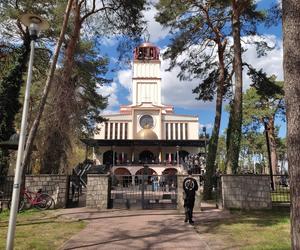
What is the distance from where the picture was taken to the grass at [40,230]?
279 inches

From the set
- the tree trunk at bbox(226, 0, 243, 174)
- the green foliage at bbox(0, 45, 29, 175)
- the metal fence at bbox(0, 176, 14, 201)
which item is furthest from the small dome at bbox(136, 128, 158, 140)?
the metal fence at bbox(0, 176, 14, 201)

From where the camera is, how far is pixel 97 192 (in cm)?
1317

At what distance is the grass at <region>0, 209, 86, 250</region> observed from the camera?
23.2ft

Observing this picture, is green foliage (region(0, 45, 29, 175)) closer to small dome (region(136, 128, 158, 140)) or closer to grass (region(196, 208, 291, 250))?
grass (region(196, 208, 291, 250))

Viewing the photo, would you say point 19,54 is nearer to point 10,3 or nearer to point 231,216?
point 10,3

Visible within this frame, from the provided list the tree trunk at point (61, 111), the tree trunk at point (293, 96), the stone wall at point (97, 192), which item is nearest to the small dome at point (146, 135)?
the tree trunk at point (61, 111)

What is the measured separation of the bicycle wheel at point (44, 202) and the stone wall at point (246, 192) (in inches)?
261

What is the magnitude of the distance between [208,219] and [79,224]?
3999 millimetres

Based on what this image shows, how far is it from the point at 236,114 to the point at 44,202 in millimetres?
8884

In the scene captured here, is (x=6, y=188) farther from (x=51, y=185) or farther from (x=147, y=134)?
(x=147, y=134)

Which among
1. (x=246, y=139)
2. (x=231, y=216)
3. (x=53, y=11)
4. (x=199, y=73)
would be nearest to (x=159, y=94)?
(x=246, y=139)

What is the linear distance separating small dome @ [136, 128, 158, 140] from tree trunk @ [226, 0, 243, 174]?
3788 centimetres

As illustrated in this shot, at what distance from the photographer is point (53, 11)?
14922 millimetres

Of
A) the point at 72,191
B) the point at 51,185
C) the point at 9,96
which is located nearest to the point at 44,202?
the point at 51,185
